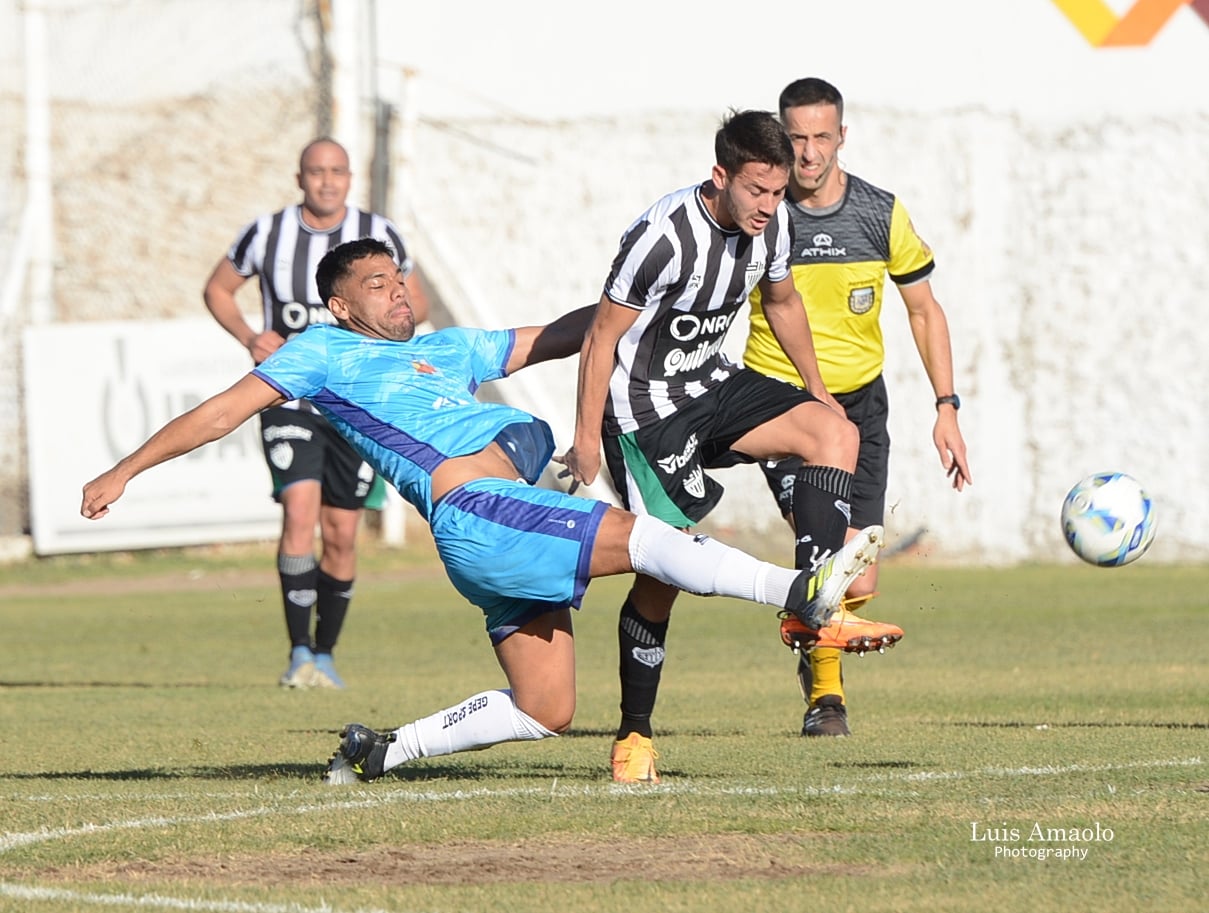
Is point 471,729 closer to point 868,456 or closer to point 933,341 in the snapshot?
point 868,456

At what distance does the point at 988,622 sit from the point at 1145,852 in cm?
803

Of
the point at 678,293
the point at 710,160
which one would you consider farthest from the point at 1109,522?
the point at 710,160

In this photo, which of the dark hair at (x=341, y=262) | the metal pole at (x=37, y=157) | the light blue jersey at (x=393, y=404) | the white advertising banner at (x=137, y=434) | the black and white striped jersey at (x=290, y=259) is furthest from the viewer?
the metal pole at (x=37, y=157)

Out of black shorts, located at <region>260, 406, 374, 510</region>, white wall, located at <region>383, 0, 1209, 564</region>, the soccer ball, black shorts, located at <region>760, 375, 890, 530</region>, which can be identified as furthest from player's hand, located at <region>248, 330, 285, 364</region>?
white wall, located at <region>383, 0, 1209, 564</region>

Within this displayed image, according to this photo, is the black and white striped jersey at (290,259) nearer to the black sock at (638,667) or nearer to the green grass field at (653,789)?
the green grass field at (653,789)

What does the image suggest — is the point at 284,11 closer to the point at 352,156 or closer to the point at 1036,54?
the point at 352,156

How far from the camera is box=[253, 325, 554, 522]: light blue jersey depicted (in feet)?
18.6

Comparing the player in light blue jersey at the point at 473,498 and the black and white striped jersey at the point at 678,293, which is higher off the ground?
the black and white striped jersey at the point at 678,293

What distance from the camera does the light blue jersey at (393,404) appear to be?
5.66 m

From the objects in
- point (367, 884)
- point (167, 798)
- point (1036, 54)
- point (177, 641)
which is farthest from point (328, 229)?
point (1036, 54)

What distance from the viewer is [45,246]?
19.1m

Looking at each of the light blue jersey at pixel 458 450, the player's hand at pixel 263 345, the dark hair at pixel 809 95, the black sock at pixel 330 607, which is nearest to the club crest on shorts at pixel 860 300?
the dark hair at pixel 809 95

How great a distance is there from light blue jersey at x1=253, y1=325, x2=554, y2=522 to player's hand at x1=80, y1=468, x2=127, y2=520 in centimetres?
51

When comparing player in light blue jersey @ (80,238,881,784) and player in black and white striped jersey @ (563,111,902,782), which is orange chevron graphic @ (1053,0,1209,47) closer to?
player in black and white striped jersey @ (563,111,902,782)
